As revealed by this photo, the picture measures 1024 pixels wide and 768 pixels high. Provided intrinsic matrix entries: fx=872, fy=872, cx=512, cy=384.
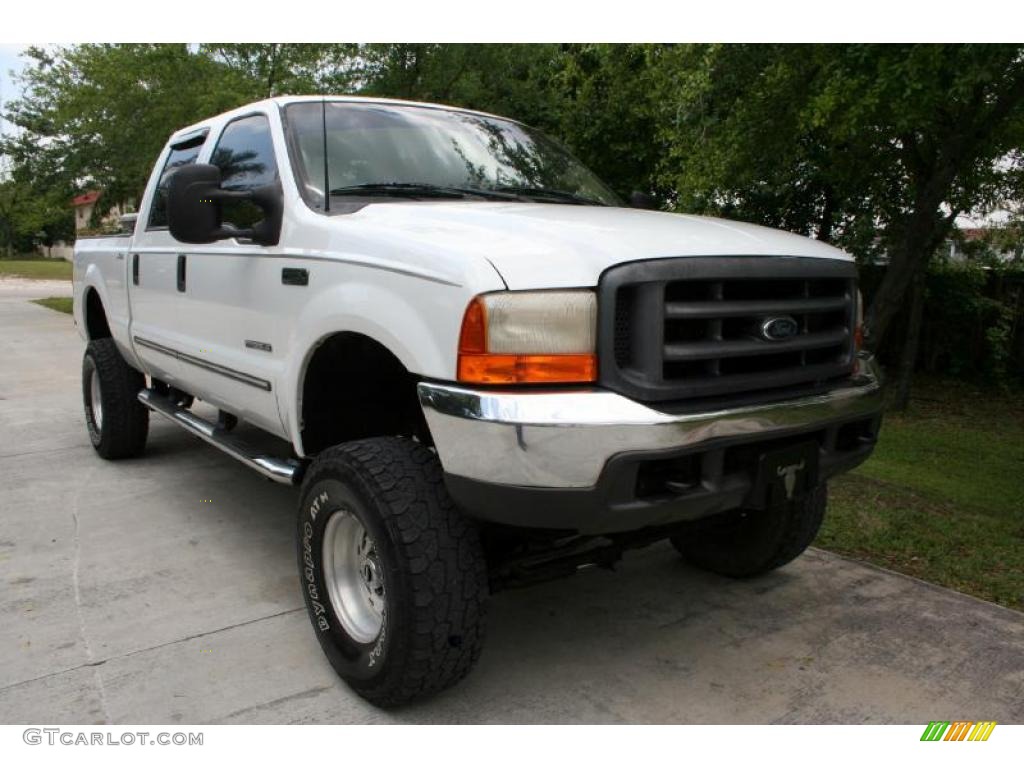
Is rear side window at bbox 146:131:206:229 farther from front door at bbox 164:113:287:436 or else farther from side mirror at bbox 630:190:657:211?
side mirror at bbox 630:190:657:211

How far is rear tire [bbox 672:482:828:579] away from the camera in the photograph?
3695 millimetres

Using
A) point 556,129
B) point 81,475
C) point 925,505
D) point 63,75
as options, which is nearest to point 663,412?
point 925,505

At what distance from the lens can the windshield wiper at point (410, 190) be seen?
11.2ft

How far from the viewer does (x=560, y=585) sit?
3949mm

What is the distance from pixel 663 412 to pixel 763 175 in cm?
722

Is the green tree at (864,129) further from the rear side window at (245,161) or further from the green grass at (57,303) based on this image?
the green grass at (57,303)

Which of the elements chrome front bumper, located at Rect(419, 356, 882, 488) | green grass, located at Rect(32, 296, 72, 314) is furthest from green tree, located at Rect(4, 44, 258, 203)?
chrome front bumper, located at Rect(419, 356, 882, 488)

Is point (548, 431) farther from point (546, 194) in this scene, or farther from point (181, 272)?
point (181, 272)

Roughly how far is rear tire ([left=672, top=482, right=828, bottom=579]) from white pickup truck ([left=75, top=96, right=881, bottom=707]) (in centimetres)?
1

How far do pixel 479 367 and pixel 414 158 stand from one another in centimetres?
151

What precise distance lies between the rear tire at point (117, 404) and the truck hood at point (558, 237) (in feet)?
10.7

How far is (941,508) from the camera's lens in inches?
203

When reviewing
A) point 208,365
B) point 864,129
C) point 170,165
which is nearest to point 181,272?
point 208,365

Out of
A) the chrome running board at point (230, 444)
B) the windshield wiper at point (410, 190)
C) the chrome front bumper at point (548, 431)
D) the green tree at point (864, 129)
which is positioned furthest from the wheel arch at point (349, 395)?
the green tree at point (864, 129)
